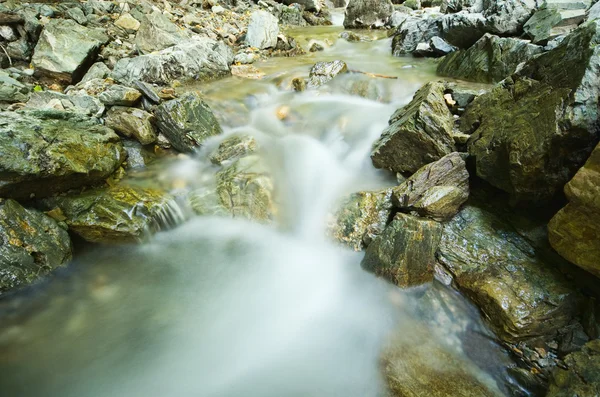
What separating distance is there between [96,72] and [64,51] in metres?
0.83

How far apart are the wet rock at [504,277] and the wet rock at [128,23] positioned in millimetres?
10783

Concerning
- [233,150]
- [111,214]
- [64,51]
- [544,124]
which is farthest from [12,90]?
[544,124]

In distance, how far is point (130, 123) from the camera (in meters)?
5.53

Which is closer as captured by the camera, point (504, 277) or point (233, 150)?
point (504, 277)

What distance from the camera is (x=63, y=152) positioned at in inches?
169

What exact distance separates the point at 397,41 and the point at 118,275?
37.7 feet

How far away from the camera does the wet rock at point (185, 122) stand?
5.70m

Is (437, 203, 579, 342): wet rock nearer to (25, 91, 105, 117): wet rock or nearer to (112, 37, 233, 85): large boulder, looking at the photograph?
(25, 91, 105, 117): wet rock

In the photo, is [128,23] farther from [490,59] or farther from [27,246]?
[490,59]

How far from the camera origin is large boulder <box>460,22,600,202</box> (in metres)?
2.98

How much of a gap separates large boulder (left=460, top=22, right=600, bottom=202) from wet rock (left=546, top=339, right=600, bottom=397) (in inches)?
67.9

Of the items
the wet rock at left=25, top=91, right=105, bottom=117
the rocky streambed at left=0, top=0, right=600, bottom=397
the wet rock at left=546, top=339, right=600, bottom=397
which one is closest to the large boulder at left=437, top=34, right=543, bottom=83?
the rocky streambed at left=0, top=0, right=600, bottom=397

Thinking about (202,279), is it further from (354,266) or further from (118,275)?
(354,266)

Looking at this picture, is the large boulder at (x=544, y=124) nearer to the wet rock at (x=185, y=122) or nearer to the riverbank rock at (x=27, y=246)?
the wet rock at (x=185, y=122)
